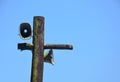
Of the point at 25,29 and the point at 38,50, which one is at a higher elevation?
the point at 25,29

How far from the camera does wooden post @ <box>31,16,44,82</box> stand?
4.50m

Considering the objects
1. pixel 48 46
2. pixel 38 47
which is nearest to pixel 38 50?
pixel 38 47

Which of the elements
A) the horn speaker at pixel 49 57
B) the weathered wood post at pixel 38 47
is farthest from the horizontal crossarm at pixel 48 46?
the horn speaker at pixel 49 57

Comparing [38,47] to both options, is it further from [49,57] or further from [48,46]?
[49,57]

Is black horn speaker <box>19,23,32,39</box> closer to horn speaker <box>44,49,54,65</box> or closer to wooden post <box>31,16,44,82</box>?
wooden post <box>31,16,44,82</box>

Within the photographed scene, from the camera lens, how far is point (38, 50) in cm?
457

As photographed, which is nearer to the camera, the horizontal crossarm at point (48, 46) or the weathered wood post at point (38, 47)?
the weathered wood post at point (38, 47)

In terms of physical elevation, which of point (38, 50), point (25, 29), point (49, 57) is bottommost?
point (49, 57)

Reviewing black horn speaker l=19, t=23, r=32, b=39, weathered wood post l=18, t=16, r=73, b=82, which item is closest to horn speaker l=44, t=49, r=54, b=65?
weathered wood post l=18, t=16, r=73, b=82

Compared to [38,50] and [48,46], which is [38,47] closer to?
[38,50]

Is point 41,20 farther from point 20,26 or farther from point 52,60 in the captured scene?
point 52,60

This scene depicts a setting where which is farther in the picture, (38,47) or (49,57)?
(49,57)

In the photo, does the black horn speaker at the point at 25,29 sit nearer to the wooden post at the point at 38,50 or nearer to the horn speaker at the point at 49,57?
the wooden post at the point at 38,50

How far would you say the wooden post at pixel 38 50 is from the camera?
4.50 m
